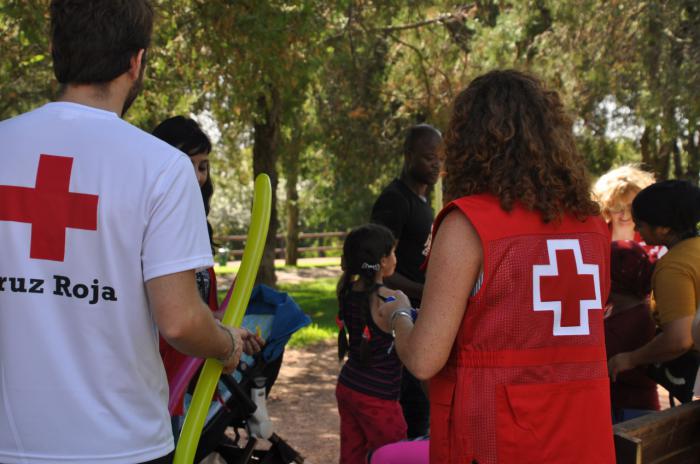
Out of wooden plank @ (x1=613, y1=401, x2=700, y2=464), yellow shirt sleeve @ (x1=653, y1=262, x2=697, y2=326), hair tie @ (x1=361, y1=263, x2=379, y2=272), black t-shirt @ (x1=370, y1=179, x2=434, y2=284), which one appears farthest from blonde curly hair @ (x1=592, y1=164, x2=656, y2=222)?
wooden plank @ (x1=613, y1=401, x2=700, y2=464)

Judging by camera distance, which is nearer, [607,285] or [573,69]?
[607,285]

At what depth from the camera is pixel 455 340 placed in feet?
7.31

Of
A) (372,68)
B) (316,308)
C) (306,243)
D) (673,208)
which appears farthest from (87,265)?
(306,243)

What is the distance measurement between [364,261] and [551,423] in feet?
6.22

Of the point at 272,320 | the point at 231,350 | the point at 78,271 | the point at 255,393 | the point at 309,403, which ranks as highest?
the point at 78,271

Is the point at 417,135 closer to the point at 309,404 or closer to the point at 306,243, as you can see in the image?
the point at 309,404

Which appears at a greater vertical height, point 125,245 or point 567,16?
point 567,16

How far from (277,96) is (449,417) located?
951 centimetres

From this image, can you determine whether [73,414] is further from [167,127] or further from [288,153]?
[288,153]

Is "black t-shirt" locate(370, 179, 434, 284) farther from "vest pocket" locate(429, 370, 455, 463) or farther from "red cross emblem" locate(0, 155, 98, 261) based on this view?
"red cross emblem" locate(0, 155, 98, 261)

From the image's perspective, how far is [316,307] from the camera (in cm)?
1502

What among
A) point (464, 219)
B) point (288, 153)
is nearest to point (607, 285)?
point (464, 219)

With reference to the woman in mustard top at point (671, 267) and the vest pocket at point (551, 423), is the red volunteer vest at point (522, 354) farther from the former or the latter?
the woman in mustard top at point (671, 267)

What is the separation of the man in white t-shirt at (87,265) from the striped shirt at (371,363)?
2.02 m
